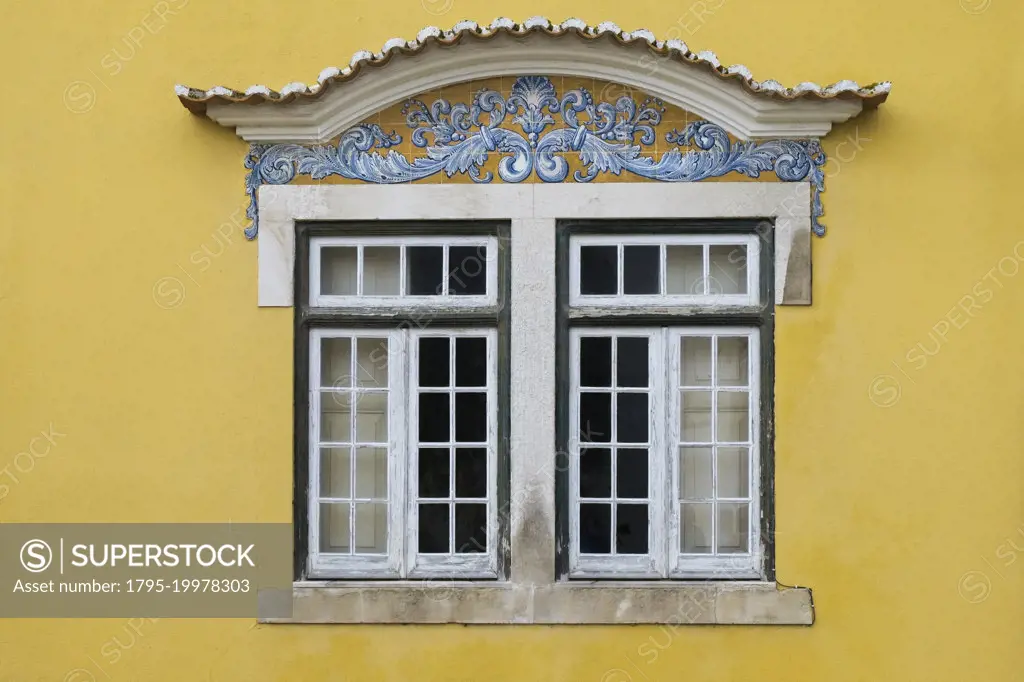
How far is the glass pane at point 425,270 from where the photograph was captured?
487 centimetres

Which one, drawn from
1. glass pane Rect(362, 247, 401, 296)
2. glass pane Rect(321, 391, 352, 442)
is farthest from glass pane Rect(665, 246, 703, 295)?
glass pane Rect(321, 391, 352, 442)

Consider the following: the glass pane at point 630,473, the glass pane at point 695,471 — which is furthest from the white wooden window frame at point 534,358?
the glass pane at point 695,471

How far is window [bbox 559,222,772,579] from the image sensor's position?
4816 mm

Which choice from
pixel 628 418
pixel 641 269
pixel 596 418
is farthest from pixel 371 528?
pixel 641 269

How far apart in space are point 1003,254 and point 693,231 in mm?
1467

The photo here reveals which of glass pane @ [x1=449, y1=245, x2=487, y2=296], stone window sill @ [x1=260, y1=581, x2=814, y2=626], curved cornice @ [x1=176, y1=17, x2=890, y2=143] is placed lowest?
stone window sill @ [x1=260, y1=581, x2=814, y2=626]

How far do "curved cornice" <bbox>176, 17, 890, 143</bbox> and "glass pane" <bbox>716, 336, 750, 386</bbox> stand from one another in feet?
3.28

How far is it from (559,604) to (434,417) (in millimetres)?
1083

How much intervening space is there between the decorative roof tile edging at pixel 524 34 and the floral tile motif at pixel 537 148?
28 centimetres

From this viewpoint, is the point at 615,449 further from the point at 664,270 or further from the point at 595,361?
the point at 664,270

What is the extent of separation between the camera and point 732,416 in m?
4.88

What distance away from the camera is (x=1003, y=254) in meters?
4.72

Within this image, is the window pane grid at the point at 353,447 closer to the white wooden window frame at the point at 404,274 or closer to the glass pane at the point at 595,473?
the white wooden window frame at the point at 404,274

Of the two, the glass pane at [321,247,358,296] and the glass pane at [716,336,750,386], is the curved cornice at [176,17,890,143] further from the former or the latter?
the glass pane at [716,336,750,386]
